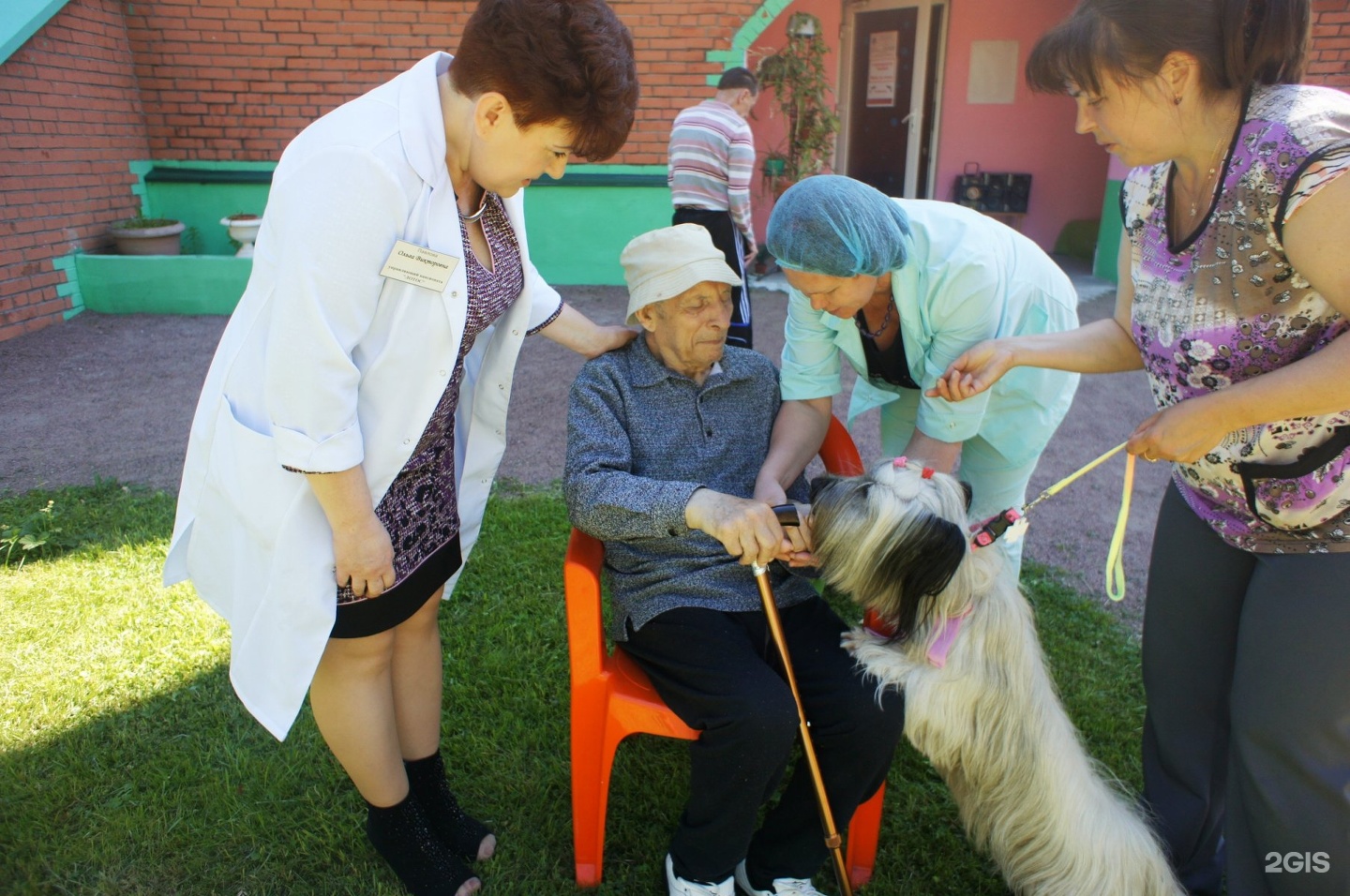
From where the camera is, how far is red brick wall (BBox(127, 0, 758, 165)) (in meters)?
9.45

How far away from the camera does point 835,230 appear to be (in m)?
2.26

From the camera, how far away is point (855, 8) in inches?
466

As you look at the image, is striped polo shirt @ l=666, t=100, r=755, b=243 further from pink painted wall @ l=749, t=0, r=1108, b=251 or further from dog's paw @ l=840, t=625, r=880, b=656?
dog's paw @ l=840, t=625, r=880, b=656

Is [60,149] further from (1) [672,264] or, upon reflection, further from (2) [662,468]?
(2) [662,468]

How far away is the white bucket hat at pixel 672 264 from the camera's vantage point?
8.62ft

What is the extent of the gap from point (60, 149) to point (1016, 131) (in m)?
11.0

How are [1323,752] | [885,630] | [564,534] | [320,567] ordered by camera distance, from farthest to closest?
[564,534]
[885,630]
[320,567]
[1323,752]

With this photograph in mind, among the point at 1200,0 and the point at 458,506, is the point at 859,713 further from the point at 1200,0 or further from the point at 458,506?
the point at 1200,0

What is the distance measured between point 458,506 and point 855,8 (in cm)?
1148

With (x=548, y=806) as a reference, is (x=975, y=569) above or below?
above

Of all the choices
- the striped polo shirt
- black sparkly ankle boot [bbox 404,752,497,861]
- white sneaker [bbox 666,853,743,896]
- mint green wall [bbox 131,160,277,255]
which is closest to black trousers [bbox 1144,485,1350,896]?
white sneaker [bbox 666,853,743,896]

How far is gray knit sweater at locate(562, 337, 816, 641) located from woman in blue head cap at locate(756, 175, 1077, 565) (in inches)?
5.0

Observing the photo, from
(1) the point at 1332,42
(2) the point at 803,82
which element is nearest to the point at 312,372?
(2) the point at 803,82

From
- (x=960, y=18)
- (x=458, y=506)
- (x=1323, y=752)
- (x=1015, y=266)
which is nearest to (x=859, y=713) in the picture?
(x=1323, y=752)
